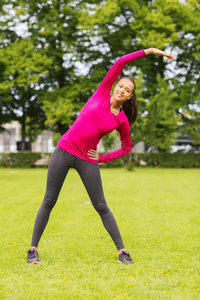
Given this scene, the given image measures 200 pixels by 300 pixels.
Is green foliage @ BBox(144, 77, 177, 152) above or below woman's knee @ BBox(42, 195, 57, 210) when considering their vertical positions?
above

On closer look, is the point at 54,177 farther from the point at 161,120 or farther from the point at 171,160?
the point at 161,120

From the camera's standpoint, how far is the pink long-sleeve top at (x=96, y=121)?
3842 millimetres

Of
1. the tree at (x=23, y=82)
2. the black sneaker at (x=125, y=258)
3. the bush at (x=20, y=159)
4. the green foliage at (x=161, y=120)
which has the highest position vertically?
the tree at (x=23, y=82)

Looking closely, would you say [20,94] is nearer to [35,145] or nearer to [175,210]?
[175,210]

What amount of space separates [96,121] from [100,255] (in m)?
1.87

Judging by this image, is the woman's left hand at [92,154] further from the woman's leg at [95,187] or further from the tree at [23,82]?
the tree at [23,82]

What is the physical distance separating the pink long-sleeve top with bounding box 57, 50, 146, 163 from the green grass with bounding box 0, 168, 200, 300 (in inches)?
47.1

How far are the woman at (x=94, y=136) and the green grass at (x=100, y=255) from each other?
328mm

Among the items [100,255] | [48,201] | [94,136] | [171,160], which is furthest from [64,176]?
[171,160]

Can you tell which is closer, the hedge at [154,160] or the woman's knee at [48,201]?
the woman's knee at [48,201]

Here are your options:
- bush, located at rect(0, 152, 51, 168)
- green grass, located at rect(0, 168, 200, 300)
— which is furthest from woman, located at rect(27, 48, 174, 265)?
bush, located at rect(0, 152, 51, 168)

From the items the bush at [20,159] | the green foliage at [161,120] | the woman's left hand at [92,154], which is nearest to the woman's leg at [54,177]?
the woman's left hand at [92,154]

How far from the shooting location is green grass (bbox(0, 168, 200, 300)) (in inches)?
128

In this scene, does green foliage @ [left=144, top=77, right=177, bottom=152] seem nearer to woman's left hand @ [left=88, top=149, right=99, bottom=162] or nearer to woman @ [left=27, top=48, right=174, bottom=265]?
woman @ [left=27, top=48, right=174, bottom=265]
